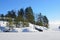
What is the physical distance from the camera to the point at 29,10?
47500mm

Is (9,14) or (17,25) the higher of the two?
(9,14)

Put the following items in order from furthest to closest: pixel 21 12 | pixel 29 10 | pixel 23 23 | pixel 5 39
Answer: pixel 21 12, pixel 29 10, pixel 23 23, pixel 5 39

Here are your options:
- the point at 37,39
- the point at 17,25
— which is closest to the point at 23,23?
the point at 17,25

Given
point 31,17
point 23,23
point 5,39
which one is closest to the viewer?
point 5,39

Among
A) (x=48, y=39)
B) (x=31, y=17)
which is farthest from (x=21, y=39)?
(x=31, y=17)

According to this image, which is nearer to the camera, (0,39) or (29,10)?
(0,39)

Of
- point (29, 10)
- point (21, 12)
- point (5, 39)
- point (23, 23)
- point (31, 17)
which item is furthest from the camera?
point (21, 12)

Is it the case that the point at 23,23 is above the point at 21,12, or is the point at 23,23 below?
below

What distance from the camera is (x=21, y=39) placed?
151 inches

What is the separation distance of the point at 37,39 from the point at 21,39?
0.46 metres

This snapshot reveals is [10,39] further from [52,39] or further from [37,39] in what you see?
[52,39]

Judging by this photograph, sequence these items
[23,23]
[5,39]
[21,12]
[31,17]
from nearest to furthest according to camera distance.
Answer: [5,39]
[23,23]
[31,17]
[21,12]

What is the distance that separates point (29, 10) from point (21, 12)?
4.76m

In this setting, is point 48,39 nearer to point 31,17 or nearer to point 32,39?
point 32,39
